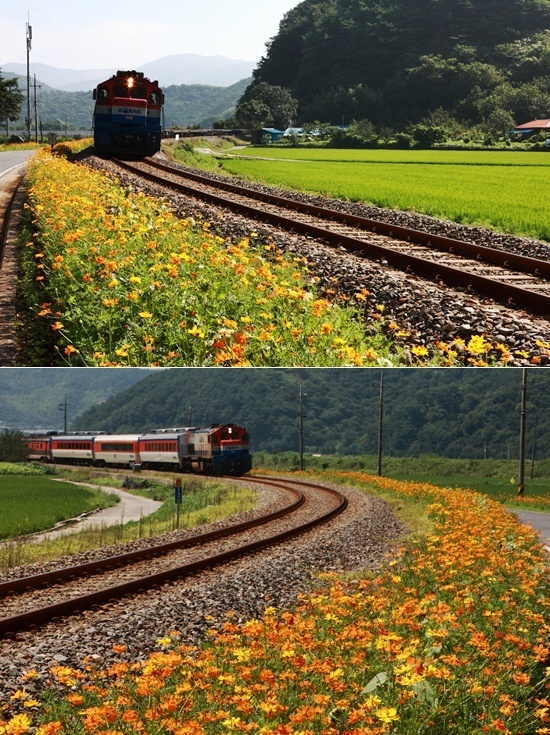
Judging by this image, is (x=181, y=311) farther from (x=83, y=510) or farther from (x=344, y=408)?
(x=344, y=408)

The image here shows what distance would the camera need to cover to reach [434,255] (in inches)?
569

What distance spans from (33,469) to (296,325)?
102ft

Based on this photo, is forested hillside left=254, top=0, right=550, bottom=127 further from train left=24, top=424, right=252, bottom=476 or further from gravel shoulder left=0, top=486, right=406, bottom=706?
gravel shoulder left=0, top=486, right=406, bottom=706

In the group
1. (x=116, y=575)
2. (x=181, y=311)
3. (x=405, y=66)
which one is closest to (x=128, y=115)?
(x=181, y=311)

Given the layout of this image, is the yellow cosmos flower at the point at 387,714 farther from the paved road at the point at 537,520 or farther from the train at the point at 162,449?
the train at the point at 162,449

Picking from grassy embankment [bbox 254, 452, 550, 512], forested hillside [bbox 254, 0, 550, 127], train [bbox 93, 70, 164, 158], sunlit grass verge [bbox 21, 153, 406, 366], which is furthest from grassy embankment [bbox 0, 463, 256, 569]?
forested hillside [bbox 254, 0, 550, 127]

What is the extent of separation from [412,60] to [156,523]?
540ft

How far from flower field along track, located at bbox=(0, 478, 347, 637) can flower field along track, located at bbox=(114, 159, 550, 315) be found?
15.5 feet

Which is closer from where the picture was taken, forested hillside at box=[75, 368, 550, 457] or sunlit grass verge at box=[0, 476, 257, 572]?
sunlit grass verge at box=[0, 476, 257, 572]

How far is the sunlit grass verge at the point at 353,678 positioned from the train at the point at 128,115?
32.8 m

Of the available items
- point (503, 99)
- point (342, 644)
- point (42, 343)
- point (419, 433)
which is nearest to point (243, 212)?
point (42, 343)

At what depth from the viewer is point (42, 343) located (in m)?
9.73

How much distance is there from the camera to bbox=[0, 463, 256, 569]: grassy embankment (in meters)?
13.1

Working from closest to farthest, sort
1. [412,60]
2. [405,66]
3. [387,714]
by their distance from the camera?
[387,714] → [405,66] → [412,60]
